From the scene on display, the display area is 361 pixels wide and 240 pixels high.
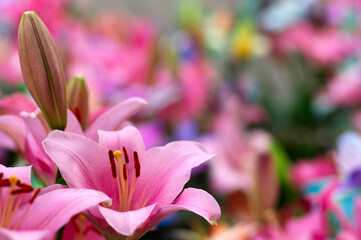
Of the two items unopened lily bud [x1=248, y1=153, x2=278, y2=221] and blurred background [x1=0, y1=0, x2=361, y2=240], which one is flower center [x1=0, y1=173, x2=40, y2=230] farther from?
unopened lily bud [x1=248, y1=153, x2=278, y2=221]

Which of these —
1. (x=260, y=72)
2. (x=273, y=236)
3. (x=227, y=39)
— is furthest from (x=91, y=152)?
(x=260, y=72)

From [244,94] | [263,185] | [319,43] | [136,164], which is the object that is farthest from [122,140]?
[319,43]

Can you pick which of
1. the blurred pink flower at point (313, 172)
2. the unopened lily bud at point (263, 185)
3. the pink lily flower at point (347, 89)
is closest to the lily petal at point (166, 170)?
the unopened lily bud at point (263, 185)

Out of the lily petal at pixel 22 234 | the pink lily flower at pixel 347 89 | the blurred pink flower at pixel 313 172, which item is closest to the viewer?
the lily petal at pixel 22 234

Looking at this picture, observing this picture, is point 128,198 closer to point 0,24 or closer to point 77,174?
point 77,174

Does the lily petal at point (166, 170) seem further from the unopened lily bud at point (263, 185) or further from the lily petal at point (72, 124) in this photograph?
the unopened lily bud at point (263, 185)

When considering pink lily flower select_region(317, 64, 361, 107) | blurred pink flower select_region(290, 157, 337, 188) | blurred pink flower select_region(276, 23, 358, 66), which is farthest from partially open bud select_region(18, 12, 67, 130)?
blurred pink flower select_region(276, 23, 358, 66)
